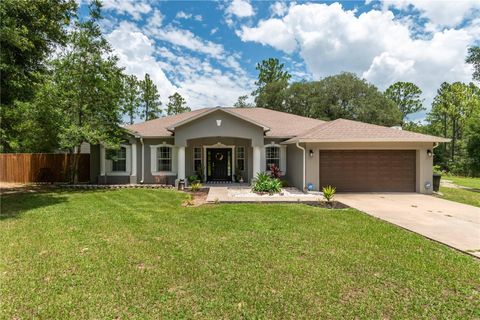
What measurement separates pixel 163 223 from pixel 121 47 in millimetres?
13339

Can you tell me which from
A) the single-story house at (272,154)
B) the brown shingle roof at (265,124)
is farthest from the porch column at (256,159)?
the brown shingle roof at (265,124)

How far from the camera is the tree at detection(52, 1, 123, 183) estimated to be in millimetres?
12977

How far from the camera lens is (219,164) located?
52.5 feet

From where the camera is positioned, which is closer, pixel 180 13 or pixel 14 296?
pixel 14 296

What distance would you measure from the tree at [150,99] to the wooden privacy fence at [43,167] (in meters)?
19.7

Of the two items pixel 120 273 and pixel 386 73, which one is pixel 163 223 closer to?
pixel 120 273

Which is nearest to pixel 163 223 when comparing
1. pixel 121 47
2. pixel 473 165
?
pixel 121 47

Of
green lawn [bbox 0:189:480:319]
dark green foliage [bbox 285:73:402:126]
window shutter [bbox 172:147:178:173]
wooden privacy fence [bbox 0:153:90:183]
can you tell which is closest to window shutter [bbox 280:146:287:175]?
window shutter [bbox 172:147:178:173]

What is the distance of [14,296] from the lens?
11.0ft

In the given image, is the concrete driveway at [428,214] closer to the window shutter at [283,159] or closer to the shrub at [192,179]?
the window shutter at [283,159]

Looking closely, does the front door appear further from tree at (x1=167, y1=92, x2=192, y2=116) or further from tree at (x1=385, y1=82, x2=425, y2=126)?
tree at (x1=385, y1=82, x2=425, y2=126)

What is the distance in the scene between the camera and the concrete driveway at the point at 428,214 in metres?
5.80

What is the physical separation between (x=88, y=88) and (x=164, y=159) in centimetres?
575

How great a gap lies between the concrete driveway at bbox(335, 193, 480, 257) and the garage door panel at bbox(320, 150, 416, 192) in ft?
2.29
